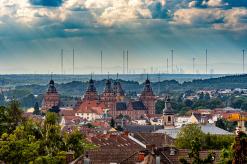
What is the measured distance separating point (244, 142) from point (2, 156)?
67.0 feet

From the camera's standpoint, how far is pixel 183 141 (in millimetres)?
75375

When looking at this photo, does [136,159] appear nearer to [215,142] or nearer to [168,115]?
[215,142]

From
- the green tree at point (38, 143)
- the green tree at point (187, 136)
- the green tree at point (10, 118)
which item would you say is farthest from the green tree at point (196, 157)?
the green tree at point (187, 136)

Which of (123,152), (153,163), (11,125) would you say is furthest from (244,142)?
(11,125)

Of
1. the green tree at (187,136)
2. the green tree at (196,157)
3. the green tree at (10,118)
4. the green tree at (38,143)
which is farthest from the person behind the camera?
the green tree at (187,136)

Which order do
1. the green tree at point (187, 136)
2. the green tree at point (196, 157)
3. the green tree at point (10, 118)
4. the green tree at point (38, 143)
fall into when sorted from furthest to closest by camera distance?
the green tree at point (187, 136), the green tree at point (10, 118), the green tree at point (38, 143), the green tree at point (196, 157)

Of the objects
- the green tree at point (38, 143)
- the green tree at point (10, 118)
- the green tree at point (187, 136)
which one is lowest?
the green tree at point (187, 136)

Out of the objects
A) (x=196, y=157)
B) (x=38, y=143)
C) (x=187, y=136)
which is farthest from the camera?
(x=187, y=136)

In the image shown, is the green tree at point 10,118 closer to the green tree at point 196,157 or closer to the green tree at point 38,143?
the green tree at point 38,143

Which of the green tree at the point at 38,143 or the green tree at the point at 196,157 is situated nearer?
the green tree at the point at 196,157

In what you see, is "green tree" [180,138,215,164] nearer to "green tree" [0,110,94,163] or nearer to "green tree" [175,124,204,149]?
"green tree" [0,110,94,163]

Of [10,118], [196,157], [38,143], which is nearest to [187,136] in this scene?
[10,118]

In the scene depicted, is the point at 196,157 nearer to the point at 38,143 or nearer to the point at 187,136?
the point at 38,143

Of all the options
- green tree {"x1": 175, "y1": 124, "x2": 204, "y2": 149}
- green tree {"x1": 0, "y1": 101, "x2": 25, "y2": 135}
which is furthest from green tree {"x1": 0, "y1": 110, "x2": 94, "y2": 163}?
green tree {"x1": 175, "y1": 124, "x2": 204, "y2": 149}
